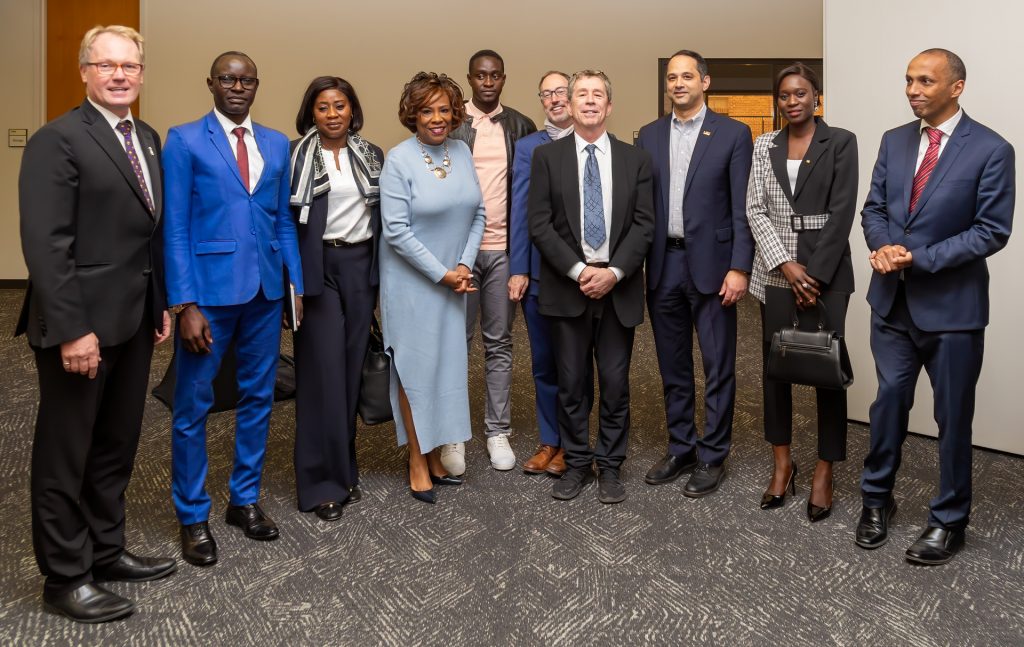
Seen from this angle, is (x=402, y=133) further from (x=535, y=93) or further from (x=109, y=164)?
(x=109, y=164)

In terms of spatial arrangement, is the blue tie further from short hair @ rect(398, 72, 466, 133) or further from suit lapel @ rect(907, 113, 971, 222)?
suit lapel @ rect(907, 113, 971, 222)

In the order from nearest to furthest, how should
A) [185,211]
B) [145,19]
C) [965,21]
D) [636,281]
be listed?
1. [185,211]
2. [636,281]
3. [965,21]
4. [145,19]

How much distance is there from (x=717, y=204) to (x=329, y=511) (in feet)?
6.25

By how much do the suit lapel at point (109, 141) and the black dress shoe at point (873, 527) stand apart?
2545 millimetres

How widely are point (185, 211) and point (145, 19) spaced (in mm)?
7541

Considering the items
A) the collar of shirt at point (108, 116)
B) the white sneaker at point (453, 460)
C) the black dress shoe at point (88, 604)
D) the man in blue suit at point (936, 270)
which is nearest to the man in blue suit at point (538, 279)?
the white sneaker at point (453, 460)

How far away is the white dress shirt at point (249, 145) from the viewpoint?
8.78 ft

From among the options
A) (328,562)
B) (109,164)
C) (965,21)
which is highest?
(965,21)

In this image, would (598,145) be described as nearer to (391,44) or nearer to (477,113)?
(477,113)

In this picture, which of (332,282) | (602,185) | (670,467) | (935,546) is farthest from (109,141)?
(935,546)

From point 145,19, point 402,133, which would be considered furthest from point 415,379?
point 145,19

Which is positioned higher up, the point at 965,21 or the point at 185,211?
the point at 965,21

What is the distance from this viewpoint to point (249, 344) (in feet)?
9.39

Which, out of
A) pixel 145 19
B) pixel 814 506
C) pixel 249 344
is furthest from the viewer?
pixel 145 19
